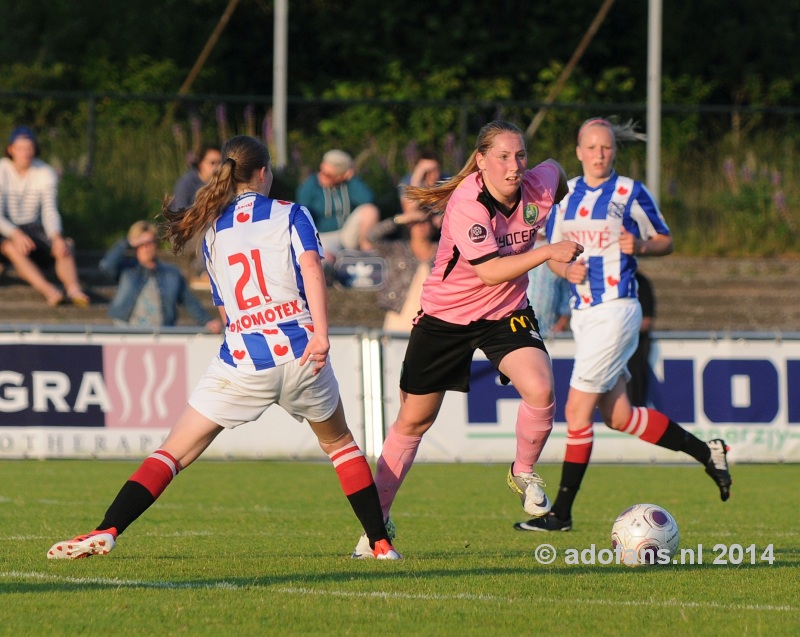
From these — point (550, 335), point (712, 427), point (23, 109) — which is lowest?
point (712, 427)

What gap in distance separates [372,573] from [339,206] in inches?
438

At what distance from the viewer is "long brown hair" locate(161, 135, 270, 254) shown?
6.70 meters

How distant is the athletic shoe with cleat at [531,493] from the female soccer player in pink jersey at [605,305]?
5.32 feet

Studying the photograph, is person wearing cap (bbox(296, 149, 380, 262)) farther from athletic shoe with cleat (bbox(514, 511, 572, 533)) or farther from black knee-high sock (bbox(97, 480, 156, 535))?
black knee-high sock (bbox(97, 480, 156, 535))

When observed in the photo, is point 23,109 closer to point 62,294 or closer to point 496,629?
point 62,294

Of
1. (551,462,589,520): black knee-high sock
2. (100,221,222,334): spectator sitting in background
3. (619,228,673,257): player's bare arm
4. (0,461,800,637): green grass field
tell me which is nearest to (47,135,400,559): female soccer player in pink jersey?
(0,461,800,637): green grass field

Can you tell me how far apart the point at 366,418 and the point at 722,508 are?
13.3 feet

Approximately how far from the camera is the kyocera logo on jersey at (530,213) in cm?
728

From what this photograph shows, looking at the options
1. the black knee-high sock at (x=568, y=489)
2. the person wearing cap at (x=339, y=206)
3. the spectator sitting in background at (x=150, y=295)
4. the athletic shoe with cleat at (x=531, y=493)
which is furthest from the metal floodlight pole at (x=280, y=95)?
the athletic shoe with cleat at (x=531, y=493)

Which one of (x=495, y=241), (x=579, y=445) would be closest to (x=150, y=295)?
(x=579, y=445)

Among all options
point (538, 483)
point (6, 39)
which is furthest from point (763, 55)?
point (538, 483)

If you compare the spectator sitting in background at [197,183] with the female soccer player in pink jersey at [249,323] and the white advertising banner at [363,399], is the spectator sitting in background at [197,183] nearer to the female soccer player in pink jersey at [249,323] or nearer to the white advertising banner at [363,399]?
the white advertising banner at [363,399]

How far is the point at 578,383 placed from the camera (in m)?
9.04

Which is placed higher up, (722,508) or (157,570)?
(157,570)
